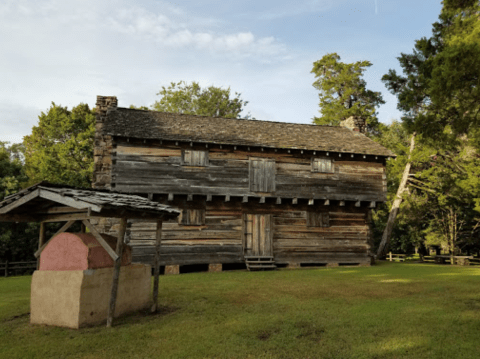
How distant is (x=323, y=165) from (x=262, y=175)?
3368 millimetres

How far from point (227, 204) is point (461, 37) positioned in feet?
38.4

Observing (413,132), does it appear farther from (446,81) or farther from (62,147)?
(62,147)

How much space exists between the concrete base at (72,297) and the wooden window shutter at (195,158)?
34.1 ft

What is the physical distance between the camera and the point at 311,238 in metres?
19.3

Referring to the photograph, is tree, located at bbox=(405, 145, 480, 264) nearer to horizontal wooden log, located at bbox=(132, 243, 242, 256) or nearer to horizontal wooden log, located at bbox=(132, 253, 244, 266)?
horizontal wooden log, located at bbox=(132, 243, 242, 256)

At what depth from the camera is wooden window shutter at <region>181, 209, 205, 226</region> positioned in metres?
17.7

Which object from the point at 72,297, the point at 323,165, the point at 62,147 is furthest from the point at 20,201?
the point at 62,147

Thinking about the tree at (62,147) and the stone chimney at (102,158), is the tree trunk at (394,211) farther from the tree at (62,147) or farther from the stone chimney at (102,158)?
the tree at (62,147)

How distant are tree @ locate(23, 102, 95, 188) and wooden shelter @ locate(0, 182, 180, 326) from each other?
76.4 ft

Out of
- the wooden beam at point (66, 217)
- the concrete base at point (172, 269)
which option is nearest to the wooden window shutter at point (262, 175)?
the concrete base at point (172, 269)

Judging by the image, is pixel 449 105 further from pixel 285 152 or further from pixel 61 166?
pixel 61 166

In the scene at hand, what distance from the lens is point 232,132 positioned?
63.5ft

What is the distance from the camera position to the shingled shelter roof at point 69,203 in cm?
682

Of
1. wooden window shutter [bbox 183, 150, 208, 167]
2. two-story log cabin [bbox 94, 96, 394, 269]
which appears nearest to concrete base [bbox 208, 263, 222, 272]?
two-story log cabin [bbox 94, 96, 394, 269]
